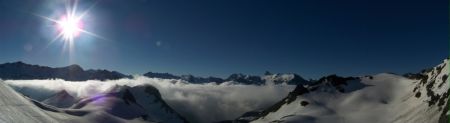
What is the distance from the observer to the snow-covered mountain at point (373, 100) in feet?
329

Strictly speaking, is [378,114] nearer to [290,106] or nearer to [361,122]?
[361,122]

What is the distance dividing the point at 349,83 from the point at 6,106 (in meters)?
152

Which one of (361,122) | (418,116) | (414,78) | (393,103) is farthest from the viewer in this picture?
(414,78)

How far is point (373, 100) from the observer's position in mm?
131375

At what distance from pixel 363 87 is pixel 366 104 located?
20.0 metres

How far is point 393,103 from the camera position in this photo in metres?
124

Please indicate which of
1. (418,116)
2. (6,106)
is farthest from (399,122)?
(6,106)

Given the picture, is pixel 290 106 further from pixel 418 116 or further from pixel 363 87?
pixel 418 116

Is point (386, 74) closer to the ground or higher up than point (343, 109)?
higher up

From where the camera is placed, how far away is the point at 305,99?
150375 millimetres

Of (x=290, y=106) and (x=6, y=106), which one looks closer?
(x=6, y=106)

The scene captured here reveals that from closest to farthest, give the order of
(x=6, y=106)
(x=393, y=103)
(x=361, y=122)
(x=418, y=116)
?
(x=6, y=106) < (x=418, y=116) < (x=361, y=122) < (x=393, y=103)

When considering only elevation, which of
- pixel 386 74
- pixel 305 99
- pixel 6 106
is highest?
pixel 386 74

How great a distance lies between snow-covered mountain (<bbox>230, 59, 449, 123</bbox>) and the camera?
100 metres
